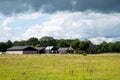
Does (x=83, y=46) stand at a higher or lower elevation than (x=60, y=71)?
higher

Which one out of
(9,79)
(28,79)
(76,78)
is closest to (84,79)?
(76,78)

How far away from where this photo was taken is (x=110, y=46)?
19200cm

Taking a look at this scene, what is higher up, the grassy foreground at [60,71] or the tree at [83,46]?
the tree at [83,46]

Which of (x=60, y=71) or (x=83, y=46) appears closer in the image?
(x=60, y=71)

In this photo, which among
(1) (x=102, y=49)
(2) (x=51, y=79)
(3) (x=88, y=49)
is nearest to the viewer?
(2) (x=51, y=79)

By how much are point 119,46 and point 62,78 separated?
166m

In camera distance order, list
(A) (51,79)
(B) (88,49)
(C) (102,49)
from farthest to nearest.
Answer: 1. (C) (102,49)
2. (B) (88,49)
3. (A) (51,79)

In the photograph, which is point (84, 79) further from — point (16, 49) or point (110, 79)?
point (16, 49)

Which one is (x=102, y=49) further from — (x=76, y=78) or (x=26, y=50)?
(x=76, y=78)

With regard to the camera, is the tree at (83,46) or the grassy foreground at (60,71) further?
the tree at (83,46)

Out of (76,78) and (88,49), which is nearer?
(76,78)

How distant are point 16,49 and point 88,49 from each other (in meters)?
42.0

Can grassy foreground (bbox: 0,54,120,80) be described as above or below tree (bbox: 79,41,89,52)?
below

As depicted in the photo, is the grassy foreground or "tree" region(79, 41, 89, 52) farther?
"tree" region(79, 41, 89, 52)
